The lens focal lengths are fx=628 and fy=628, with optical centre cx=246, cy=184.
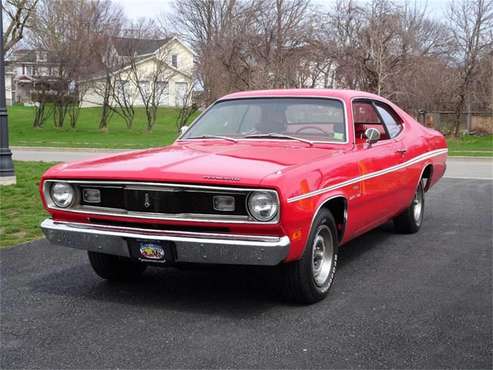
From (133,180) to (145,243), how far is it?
0.44 meters

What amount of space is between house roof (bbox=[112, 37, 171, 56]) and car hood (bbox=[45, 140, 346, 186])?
33.9 m

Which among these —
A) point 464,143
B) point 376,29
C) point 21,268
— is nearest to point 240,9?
point 376,29

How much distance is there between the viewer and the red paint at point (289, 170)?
409 cm

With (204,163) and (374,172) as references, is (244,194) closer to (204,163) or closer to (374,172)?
(204,163)

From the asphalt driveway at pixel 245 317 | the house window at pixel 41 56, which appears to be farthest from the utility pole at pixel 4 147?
the house window at pixel 41 56

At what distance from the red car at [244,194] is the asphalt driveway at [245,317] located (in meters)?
0.35

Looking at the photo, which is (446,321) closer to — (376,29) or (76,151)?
(76,151)

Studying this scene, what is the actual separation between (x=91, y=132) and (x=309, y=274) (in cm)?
3418

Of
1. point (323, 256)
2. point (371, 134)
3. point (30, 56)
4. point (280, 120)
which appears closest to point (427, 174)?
point (371, 134)

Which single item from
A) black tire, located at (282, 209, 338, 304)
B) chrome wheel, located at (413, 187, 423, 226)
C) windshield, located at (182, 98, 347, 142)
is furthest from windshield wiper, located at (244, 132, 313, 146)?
chrome wheel, located at (413, 187, 423, 226)

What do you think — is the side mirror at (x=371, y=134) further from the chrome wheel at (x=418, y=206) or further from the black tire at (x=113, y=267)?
the black tire at (x=113, y=267)

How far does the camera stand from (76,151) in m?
23.5

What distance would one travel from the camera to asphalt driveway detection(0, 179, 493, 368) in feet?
11.9

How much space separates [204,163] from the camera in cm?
442
